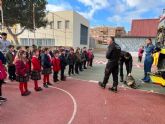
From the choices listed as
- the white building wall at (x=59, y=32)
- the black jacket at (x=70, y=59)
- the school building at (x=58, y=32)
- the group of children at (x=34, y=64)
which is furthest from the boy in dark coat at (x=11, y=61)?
the white building wall at (x=59, y=32)

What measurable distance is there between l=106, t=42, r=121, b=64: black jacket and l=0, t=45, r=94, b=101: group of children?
2.74 meters

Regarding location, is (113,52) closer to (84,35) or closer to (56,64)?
(56,64)

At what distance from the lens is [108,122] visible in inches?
222

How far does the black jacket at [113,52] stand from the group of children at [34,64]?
2.74m

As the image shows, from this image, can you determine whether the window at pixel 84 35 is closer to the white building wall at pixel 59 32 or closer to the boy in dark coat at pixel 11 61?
the white building wall at pixel 59 32

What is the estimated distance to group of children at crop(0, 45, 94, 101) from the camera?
7902 millimetres

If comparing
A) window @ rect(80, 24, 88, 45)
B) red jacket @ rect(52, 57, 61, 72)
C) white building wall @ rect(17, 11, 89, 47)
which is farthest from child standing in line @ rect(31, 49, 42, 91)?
window @ rect(80, 24, 88, 45)

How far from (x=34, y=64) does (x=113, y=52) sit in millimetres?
3133

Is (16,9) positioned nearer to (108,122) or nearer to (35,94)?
(35,94)

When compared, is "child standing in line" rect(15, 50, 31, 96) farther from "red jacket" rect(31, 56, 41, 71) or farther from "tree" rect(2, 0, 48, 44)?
"tree" rect(2, 0, 48, 44)

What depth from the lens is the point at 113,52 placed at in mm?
8445

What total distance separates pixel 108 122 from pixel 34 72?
4184 mm

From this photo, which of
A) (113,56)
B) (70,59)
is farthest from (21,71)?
(70,59)

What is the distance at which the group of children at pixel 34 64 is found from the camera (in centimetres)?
790
